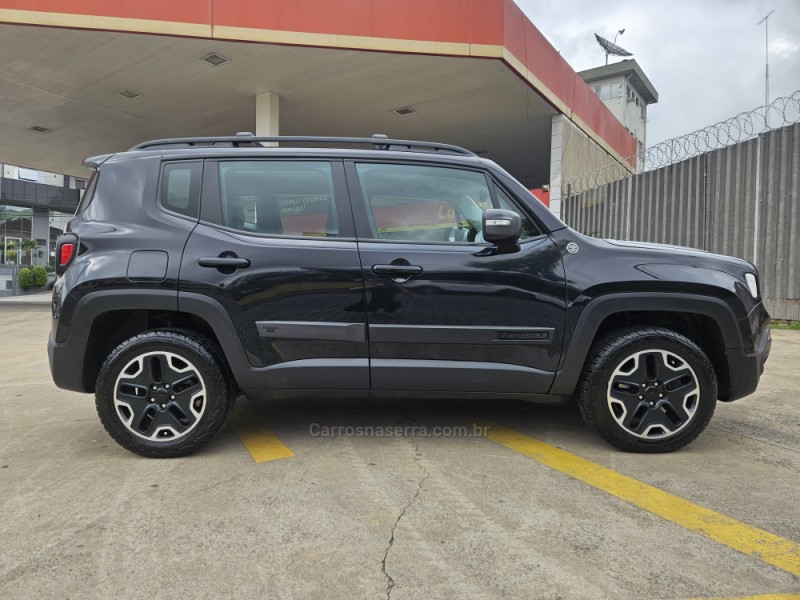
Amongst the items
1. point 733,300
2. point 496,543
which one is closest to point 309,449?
point 496,543

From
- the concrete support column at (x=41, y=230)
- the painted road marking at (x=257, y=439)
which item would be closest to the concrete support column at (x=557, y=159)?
the painted road marking at (x=257, y=439)

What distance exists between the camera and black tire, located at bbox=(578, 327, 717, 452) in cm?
315

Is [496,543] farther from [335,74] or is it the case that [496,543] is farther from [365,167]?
[335,74]

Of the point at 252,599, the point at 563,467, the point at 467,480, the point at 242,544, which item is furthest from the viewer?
the point at 563,467

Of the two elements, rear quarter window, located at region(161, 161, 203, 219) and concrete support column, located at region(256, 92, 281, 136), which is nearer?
rear quarter window, located at region(161, 161, 203, 219)

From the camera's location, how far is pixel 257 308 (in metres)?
3.12

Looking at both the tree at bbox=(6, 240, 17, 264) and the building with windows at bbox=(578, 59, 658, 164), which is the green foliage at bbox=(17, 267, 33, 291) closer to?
the tree at bbox=(6, 240, 17, 264)

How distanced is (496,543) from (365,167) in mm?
2225

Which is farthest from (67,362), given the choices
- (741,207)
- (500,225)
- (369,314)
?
(741,207)

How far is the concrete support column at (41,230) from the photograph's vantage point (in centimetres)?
4234

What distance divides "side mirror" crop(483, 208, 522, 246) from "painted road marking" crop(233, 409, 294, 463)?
1.72 meters

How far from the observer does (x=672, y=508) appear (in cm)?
253

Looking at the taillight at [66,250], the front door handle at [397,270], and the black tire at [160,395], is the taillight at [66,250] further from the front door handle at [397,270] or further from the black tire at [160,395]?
the front door handle at [397,270]

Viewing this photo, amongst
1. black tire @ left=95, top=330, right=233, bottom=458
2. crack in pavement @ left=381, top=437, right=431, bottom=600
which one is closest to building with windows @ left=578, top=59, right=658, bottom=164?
crack in pavement @ left=381, top=437, right=431, bottom=600
